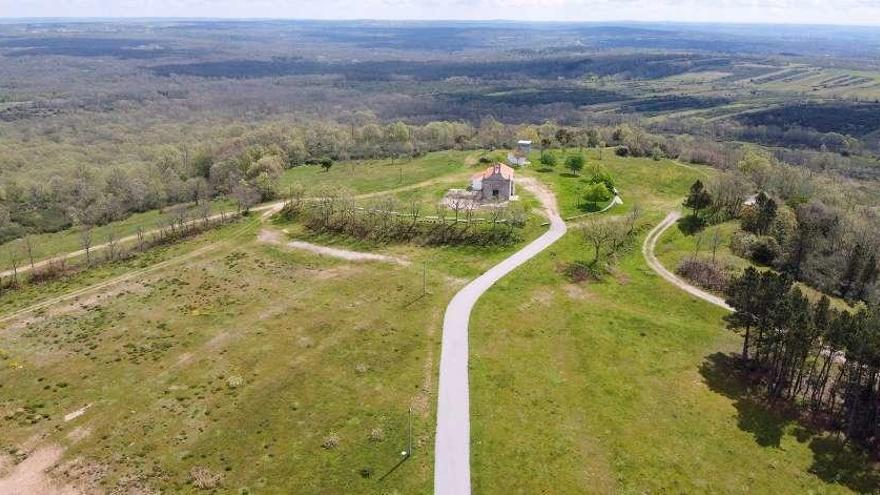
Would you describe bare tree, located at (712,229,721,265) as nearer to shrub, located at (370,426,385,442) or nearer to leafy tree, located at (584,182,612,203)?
leafy tree, located at (584,182,612,203)

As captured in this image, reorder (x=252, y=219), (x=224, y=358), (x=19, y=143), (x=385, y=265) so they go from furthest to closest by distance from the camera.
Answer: (x=19, y=143)
(x=252, y=219)
(x=385, y=265)
(x=224, y=358)

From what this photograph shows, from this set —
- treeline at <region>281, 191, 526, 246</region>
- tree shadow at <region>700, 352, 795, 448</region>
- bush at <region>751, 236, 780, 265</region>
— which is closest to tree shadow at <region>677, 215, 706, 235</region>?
bush at <region>751, 236, 780, 265</region>

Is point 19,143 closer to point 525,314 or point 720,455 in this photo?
point 525,314

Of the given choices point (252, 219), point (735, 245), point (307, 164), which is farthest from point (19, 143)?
point (735, 245)

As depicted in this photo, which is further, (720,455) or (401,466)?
(720,455)

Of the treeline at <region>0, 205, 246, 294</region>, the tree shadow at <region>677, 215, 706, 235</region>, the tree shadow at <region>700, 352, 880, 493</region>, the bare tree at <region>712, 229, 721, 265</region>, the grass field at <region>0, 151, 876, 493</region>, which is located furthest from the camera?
the tree shadow at <region>677, 215, 706, 235</region>

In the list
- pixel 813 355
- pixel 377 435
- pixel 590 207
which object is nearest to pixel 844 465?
pixel 813 355

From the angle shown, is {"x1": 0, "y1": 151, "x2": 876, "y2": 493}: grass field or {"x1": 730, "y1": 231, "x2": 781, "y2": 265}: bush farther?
{"x1": 730, "y1": 231, "x2": 781, "y2": 265}: bush

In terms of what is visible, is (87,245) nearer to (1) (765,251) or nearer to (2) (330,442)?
(2) (330,442)
